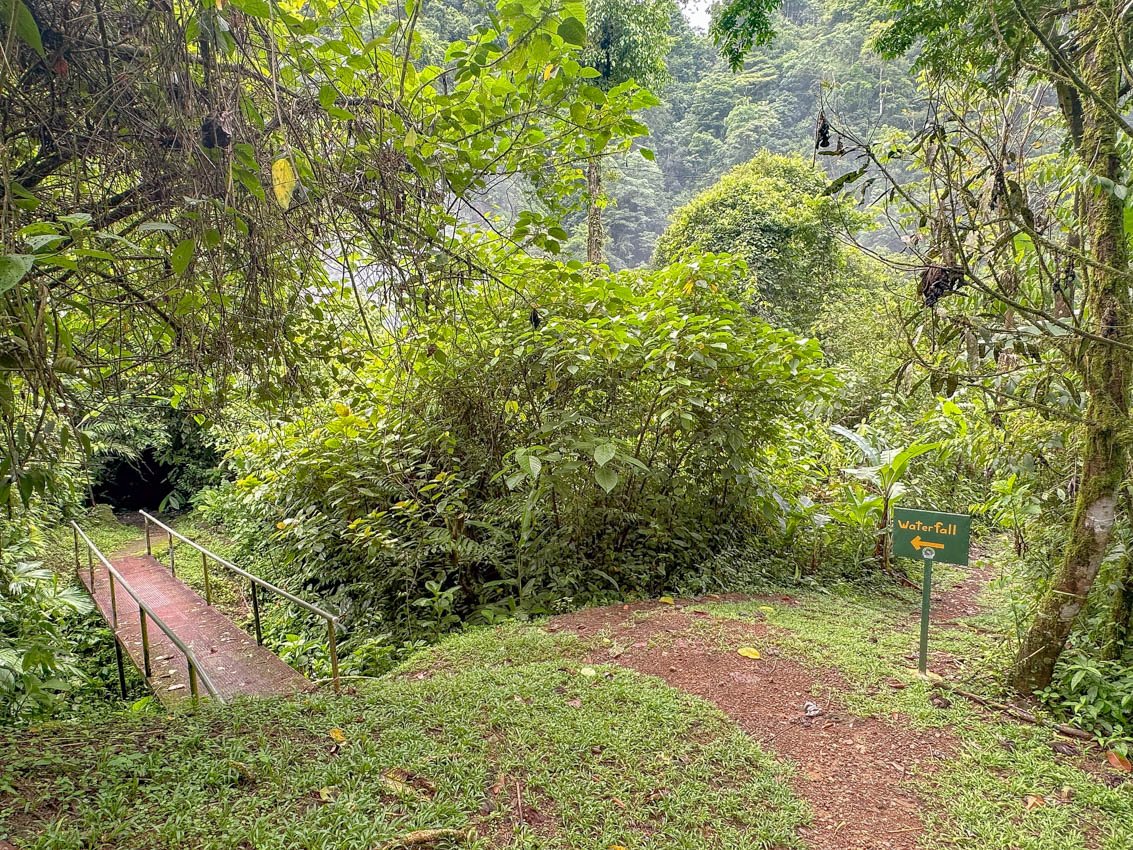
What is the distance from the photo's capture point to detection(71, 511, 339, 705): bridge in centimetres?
412

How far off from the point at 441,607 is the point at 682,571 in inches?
81.9

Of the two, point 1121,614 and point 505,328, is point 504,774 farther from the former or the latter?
point 505,328

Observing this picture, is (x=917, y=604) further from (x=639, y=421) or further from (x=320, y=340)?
(x=320, y=340)

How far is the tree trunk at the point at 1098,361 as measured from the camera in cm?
253

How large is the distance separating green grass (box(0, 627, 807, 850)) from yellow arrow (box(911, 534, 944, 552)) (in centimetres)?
149

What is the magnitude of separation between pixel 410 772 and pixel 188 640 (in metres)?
4.30

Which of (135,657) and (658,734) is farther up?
(658,734)

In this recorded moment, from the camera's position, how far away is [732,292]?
729cm

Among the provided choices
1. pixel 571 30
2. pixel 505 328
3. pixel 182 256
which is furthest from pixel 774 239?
pixel 182 256

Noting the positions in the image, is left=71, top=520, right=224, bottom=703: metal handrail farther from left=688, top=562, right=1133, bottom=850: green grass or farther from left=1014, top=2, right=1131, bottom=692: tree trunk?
left=1014, top=2, right=1131, bottom=692: tree trunk

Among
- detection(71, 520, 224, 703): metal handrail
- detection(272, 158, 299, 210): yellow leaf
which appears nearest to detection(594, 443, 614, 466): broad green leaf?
detection(272, 158, 299, 210): yellow leaf

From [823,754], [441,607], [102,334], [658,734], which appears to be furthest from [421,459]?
[823,754]

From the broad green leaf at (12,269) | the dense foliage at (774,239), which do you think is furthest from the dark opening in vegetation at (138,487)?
the broad green leaf at (12,269)

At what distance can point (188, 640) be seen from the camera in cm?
557
